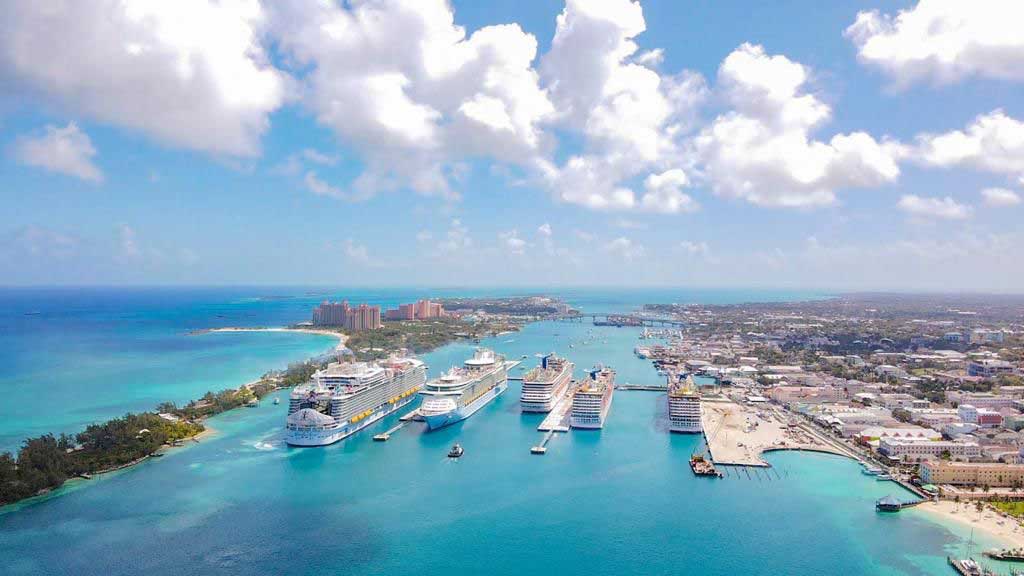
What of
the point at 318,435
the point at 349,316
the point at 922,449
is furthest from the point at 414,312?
the point at 922,449

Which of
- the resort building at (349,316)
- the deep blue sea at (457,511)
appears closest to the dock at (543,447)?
the deep blue sea at (457,511)

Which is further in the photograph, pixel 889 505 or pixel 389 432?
pixel 389 432

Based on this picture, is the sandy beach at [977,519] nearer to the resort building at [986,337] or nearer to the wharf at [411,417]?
the wharf at [411,417]

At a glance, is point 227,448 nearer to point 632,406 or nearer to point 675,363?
point 632,406

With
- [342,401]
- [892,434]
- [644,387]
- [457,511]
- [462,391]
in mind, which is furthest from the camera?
[644,387]

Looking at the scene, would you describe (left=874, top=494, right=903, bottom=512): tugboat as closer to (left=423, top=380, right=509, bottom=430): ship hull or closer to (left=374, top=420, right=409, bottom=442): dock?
(left=423, top=380, right=509, bottom=430): ship hull

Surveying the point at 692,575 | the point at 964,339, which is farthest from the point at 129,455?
the point at 964,339

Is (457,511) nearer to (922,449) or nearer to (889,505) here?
(889,505)
